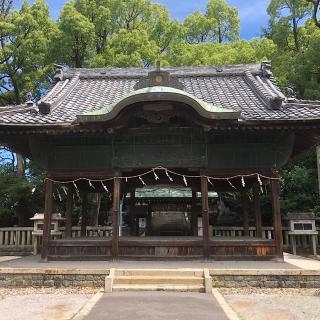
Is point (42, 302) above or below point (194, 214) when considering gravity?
below

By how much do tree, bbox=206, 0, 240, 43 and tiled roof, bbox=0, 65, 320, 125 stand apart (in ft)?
66.0

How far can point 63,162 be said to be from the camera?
1266 centimetres

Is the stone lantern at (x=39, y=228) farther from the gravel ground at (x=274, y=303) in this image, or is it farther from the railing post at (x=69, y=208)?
the gravel ground at (x=274, y=303)

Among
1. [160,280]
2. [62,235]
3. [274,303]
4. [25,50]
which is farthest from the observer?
[25,50]

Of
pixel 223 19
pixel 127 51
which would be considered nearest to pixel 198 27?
pixel 223 19

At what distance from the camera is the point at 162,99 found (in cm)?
1120

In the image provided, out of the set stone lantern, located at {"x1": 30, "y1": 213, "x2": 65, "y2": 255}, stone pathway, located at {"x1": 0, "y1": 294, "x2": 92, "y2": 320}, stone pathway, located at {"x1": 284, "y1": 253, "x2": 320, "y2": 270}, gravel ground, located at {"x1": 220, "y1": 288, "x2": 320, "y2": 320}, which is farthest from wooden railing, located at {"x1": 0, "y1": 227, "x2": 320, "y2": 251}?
stone pathway, located at {"x1": 0, "y1": 294, "x2": 92, "y2": 320}

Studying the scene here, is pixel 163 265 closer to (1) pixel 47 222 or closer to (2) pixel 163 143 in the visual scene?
(2) pixel 163 143

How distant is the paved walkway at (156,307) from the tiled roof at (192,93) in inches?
213

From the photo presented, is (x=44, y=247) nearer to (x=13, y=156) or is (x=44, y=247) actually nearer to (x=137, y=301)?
(x=137, y=301)

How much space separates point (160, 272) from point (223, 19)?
30.6 meters

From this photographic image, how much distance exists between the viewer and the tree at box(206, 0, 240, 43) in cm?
3522

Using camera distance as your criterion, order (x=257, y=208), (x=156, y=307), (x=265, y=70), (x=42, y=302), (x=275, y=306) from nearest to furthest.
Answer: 1. (x=156, y=307)
2. (x=275, y=306)
3. (x=42, y=302)
4. (x=257, y=208)
5. (x=265, y=70)

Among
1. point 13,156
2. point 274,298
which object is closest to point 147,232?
point 274,298
